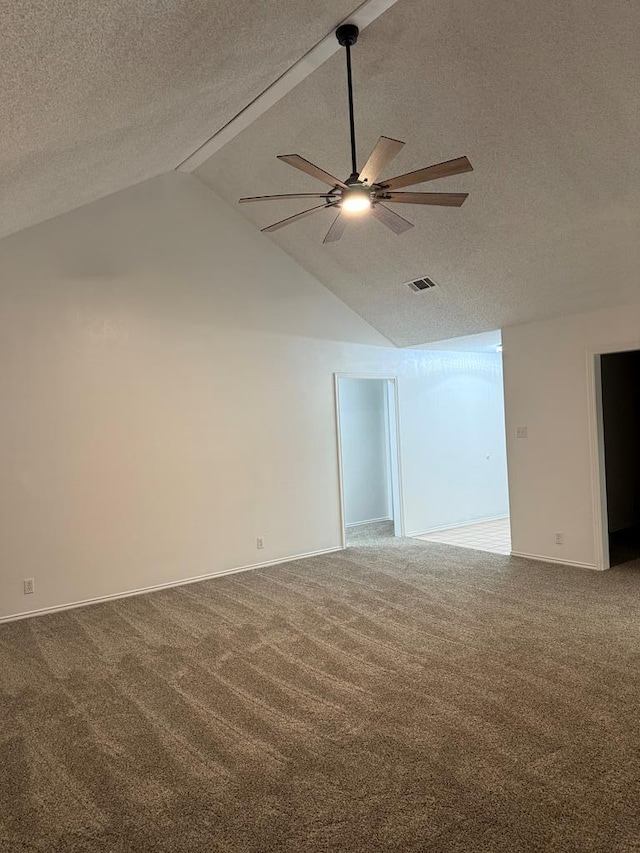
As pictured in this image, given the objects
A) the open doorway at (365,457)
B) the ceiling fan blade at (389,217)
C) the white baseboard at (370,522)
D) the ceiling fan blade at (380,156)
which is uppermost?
the ceiling fan blade at (380,156)

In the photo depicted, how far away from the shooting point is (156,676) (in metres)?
3.38

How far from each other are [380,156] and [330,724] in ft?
9.15

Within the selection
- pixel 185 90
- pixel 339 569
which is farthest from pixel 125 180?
pixel 339 569

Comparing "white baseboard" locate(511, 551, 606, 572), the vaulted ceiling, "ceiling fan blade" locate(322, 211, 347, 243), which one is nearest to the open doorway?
"white baseboard" locate(511, 551, 606, 572)

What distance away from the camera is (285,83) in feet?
12.2

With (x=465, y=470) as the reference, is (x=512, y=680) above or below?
below

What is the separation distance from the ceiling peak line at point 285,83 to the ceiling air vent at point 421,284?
218cm

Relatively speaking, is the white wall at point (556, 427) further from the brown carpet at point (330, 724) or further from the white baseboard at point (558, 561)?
the brown carpet at point (330, 724)

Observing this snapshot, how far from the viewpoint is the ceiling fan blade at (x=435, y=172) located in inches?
99.6

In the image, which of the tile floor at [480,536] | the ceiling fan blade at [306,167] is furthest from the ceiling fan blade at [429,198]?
the tile floor at [480,536]

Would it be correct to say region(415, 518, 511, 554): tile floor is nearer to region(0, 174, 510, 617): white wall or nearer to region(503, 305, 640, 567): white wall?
region(503, 305, 640, 567): white wall

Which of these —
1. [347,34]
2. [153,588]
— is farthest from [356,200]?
[153,588]

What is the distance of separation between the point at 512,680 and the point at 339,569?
2716 mm

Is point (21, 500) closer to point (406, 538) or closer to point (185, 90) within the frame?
point (185, 90)
